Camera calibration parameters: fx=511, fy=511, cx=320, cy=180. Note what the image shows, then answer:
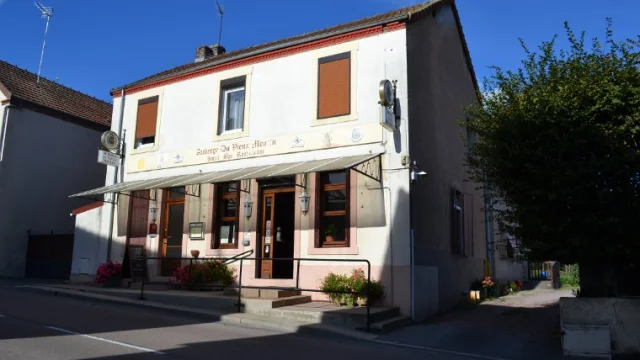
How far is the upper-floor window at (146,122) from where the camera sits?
1509 centimetres

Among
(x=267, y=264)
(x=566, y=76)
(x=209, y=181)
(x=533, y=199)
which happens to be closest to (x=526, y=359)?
(x=533, y=199)

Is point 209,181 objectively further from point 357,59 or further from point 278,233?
point 357,59

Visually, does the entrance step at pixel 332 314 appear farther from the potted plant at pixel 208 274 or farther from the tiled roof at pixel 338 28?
the tiled roof at pixel 338 28

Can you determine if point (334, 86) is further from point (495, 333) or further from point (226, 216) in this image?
point (495, 333)

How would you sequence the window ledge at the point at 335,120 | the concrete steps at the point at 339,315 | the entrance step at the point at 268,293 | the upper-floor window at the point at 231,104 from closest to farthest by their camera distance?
1. the concrete steps at the point at 339,315
2. the entrance step at the point at 268,293
3. the window ledge at the point at 335,120
4. the upper-floor window at the point at 231,104

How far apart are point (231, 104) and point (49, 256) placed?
8.98m

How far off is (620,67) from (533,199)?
2.43m

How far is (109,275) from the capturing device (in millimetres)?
13383

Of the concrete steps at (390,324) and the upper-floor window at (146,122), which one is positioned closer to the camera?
the concrete steps at (390,324)

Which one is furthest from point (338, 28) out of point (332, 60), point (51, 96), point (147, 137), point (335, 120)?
point (51, 96)

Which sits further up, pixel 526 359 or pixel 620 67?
pixel 620 67

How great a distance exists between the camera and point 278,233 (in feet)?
41.2

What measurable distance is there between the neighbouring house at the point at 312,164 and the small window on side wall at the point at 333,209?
3 centimetres

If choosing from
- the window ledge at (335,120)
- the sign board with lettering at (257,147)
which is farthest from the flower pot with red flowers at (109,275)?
the window ledge at (335,120)
